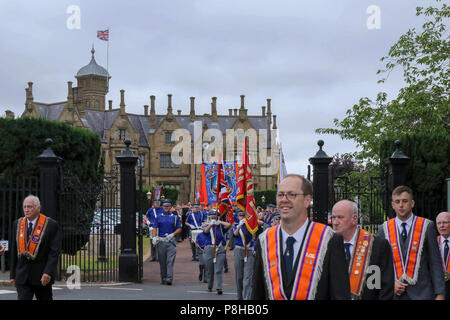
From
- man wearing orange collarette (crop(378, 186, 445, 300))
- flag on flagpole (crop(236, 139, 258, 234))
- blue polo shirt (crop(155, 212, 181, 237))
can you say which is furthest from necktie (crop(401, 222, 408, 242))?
blue polo shirt (crop(155, 212, 181, 237))

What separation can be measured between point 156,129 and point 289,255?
76880mm

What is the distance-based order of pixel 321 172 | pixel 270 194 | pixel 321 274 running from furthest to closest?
pixel 270 194, pixel 321 172, pixel 321 274

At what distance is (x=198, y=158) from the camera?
78688 mm

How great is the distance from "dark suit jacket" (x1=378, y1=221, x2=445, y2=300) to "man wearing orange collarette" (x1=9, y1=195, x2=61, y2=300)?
4.12 metres

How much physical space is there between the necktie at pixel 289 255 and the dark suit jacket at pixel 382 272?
1.48 meters

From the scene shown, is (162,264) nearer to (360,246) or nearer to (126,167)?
(126,167)

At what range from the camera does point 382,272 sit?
5551mm

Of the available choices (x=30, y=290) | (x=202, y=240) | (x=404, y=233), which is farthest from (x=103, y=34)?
(x=404, y=233)

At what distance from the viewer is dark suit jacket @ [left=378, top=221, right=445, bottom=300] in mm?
6379

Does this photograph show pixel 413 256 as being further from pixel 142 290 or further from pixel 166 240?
pixel 166 240

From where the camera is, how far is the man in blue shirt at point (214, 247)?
14.0 meters

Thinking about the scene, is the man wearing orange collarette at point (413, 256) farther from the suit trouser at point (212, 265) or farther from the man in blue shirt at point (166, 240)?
the man in blue shirt at point (166, 240)
